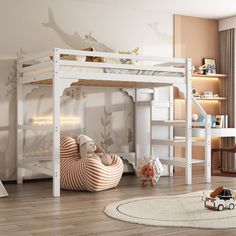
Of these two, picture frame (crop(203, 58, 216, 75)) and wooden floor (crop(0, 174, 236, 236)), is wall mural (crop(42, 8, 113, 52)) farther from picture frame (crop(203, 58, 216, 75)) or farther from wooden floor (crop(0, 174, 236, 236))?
wooden floor (crop(0, 174, 236, 236))

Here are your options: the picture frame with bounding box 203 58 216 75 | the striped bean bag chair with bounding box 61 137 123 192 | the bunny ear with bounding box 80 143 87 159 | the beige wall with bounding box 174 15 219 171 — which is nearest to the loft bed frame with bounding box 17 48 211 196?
the striped bean bag chair with bounding box 61 137 123 192

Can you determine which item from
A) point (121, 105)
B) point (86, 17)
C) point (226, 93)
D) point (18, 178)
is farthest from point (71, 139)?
point (226, 93)

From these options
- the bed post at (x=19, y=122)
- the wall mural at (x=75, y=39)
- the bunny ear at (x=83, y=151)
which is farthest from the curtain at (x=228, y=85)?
the bed post at (x=19, y=122)

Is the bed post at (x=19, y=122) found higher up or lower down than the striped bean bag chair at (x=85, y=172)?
higher up

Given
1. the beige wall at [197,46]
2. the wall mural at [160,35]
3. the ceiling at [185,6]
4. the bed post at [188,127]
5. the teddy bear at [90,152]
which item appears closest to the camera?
the teddy bear at [90,152]

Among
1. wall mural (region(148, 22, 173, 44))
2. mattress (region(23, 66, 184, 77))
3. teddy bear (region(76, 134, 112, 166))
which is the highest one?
wall mural (region(148, 22, 173, 44))

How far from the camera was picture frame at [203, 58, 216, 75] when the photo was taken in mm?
6754

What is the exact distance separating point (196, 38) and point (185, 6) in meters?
0.77

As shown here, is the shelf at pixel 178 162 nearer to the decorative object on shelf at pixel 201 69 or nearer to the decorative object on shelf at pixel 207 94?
the decorative object on shelf at pixel 207 94

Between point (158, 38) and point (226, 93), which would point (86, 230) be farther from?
point (226, 93)

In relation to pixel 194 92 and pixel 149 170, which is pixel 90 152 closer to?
pixel 149 170

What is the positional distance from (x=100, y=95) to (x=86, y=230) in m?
3.12

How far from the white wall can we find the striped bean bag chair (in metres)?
0.74

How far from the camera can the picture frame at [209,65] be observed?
675 centimetres
